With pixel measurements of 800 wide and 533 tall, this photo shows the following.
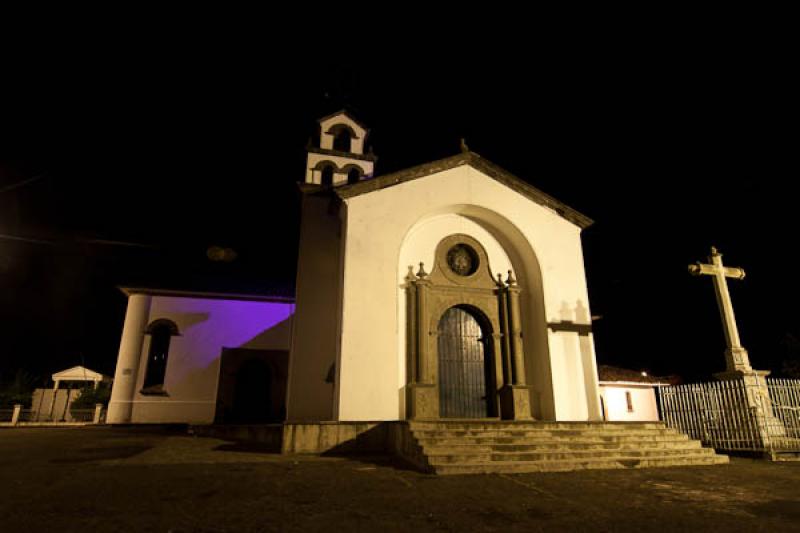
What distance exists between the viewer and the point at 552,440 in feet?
25.0

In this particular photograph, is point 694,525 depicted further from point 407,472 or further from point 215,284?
point 215,284

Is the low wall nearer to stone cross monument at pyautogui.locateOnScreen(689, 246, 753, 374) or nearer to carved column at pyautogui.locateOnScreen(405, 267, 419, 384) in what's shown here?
carved column at pyautogui.locateOnScreen(405, 267, 419, 384)

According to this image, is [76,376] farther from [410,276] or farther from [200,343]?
[410,276]

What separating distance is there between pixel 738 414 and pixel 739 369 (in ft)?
3.11

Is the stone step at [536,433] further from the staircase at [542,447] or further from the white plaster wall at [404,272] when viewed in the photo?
the white plaster wall at [404,272]

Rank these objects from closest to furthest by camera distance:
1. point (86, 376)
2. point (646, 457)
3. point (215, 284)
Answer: point (646, 457)
point (215, 284)
point (86, 376)

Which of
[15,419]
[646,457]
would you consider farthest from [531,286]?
[15,419]

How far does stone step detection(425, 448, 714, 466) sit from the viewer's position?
6.22 m

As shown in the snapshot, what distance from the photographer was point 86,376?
74.5 ft

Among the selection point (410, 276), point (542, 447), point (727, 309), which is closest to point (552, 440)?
point (542, 447)

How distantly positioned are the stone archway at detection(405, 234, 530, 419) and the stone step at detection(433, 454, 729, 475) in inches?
128

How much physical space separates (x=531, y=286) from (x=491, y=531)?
8867mm

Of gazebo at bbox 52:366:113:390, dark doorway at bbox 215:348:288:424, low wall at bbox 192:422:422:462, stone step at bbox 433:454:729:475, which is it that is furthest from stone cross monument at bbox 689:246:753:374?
gazebo at bbox 52:366:113:390

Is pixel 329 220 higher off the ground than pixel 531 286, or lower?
higher
